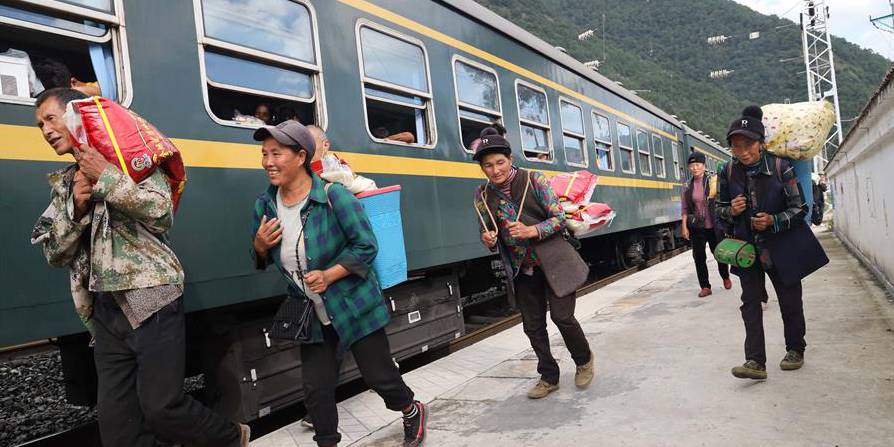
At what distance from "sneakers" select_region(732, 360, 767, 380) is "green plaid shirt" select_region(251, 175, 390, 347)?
2.08 m

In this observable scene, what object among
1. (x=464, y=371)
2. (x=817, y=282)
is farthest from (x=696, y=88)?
(x=464, y=371)

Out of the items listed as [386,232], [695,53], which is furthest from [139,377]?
[695,53]

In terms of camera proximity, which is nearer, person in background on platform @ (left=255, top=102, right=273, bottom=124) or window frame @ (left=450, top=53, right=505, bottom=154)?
person in background on platform @ (left=255, top=102, right=273, bottom=124)

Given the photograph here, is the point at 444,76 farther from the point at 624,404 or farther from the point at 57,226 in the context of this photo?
the point at 57,226

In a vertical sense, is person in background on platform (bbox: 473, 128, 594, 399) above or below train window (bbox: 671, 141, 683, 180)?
below

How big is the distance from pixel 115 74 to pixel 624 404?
3.09 meters

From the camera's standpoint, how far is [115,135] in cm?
219

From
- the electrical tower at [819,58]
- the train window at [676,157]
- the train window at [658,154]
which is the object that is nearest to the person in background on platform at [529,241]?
the train window at [658,154]

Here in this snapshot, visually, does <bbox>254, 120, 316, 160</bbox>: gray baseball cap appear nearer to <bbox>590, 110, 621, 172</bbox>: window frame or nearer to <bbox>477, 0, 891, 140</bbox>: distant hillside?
<bbox>590, 110, 621, 172</bbox>: window frame

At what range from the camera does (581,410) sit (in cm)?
329

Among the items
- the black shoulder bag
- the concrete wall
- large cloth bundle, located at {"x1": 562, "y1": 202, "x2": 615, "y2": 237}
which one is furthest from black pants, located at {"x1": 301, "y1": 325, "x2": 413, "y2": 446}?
the concrete wall

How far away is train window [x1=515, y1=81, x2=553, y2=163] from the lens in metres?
6.35

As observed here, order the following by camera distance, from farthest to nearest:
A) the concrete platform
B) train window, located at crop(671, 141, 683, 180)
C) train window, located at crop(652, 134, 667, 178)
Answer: train window, located at crop(671, 141, 683, 180)
train window, located at crop(652, 134, 667, 178)
the concrete platform

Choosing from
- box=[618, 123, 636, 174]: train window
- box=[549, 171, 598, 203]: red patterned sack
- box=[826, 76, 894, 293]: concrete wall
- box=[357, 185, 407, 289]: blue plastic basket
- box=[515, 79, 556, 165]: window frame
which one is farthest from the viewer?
box=[618, 123, 636, 174]: train window
